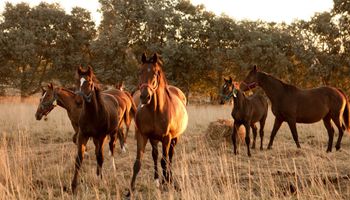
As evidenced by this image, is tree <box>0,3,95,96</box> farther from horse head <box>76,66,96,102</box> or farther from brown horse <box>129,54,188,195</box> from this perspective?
brown horse <box>129,54,188,195</box>

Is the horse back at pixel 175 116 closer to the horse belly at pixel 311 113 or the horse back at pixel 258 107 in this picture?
the horse back at pixel 258 107

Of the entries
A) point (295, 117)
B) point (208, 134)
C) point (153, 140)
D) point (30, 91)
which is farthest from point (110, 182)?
point (30, 91)

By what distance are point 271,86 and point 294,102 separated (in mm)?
801

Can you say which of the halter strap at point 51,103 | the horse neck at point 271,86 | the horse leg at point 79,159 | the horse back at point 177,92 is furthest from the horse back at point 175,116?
the horse neck at point 271,86

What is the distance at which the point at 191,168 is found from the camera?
7.04m

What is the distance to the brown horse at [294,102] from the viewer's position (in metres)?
10.2

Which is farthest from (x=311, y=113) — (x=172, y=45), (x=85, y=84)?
(x=172, y=45)

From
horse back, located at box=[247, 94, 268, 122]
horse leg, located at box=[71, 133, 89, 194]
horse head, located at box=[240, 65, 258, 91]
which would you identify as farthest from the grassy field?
horse head, located at box=[240, 65, 258, 91]

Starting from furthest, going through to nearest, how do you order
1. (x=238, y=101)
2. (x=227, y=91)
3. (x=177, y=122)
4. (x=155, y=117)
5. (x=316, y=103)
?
(x=316, y=103)
(x=238, y=101)
(x=227, y=91)
(x=177, y=122)
(x=155, y=117)

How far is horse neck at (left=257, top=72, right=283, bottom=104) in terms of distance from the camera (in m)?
10.2

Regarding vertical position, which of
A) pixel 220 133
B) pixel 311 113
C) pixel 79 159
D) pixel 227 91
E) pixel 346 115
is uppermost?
pixel 227 91

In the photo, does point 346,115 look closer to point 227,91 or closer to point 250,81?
point 250,81

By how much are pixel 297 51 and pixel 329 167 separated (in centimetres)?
2119

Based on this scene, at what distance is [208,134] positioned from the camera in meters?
10.7
